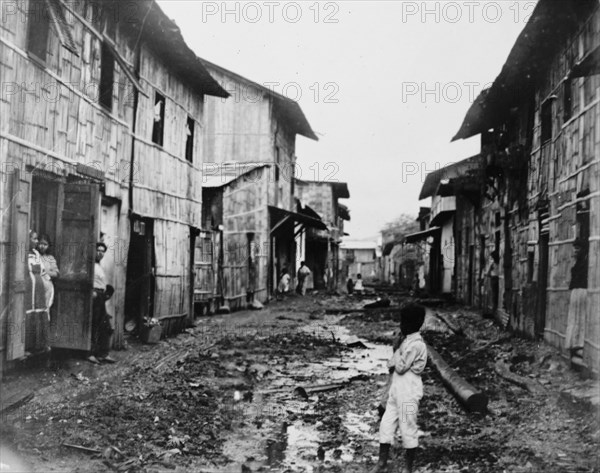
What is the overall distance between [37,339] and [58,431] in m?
2.65

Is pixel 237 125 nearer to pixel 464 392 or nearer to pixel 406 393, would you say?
pixel 464 392

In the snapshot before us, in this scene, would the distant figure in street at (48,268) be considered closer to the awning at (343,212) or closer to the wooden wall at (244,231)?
the wooden wall at (244,231)

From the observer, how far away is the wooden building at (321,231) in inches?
1586

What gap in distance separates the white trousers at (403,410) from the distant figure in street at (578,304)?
4894mm

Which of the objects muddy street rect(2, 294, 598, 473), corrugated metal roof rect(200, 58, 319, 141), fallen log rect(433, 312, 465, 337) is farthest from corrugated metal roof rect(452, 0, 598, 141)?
corrugated metal roof rect(200, 58, 319, 141)

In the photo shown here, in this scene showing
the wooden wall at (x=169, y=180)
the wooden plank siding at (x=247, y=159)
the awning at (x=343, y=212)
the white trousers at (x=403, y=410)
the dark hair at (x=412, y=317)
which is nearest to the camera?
the white trousers at (x=403, y=410)

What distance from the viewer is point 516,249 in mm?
15383

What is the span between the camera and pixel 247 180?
23.6 meters

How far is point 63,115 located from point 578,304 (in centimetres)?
824

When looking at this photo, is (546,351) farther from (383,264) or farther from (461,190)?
(383,264)

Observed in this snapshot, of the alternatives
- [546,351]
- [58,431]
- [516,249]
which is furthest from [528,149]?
[58,431]

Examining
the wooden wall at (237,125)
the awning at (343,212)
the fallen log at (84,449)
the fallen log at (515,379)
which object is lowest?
the fallen log at (84,449)

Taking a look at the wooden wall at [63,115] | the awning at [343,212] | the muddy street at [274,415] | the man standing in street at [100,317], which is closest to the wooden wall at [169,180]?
the wooden wall at [63,115]

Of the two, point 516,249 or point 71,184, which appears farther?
point 516,249
